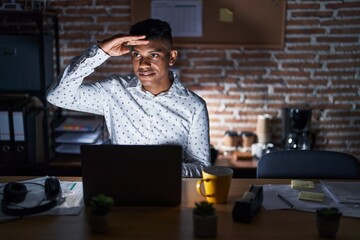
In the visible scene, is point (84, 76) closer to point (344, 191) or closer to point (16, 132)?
point (344, 191)

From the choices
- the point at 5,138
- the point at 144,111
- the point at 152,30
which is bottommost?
the point at 5,138

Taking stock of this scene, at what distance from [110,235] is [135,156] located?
0.25 metres

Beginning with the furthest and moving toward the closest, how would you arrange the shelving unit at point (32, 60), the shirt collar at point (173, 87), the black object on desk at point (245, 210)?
the shelving unit at point (32, 60), the shirt collar at point (173, 87), the black object on desk at point (245, 210)

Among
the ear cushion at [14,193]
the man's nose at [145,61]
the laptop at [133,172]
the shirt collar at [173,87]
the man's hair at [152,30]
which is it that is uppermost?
the man's hair at [152,30]

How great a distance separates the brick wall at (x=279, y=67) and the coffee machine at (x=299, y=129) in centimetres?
19

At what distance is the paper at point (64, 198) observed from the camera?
59.6 inches

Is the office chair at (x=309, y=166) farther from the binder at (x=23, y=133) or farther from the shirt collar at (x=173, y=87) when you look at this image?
the binder at (x=23, y=133)

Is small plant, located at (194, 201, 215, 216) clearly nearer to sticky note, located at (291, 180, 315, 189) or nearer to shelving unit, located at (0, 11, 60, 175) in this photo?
sticky note, located at (291, 180, 315, 189)

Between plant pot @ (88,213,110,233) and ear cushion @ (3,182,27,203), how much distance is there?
0.31 meters

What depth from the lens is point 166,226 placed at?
1415mm

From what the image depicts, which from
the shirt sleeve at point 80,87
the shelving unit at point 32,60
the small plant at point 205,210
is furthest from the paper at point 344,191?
the shelving unit at point 32,60

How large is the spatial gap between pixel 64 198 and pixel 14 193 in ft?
0.56

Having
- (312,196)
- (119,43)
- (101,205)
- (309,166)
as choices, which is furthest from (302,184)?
(119,43)

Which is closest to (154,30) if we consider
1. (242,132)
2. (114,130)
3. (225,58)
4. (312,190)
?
(114,130)
